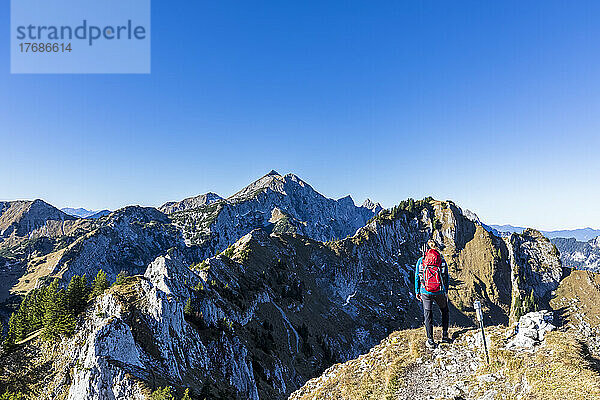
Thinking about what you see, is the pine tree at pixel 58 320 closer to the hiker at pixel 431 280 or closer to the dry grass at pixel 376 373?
the dry grass at pixel 376 373

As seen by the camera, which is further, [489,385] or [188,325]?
[188,325]

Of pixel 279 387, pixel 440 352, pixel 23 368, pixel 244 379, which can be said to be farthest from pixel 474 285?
pixel 23 368

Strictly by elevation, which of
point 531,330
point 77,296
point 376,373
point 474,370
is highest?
point 531,330

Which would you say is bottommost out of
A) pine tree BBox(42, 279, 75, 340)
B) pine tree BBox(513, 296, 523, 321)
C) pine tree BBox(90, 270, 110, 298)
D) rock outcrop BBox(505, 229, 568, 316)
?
pine tree BBox(513, 296, 523, 321)

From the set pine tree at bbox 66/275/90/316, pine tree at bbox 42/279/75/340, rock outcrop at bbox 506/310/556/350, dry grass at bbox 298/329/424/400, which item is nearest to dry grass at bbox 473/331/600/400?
rock outcrop at bbox 506/310/556/350

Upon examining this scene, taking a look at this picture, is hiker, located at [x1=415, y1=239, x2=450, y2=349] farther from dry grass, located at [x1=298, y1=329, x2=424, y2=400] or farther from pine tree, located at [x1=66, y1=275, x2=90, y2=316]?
pine tree, located at [x1=66, y1=275, x2=90, y2=316]

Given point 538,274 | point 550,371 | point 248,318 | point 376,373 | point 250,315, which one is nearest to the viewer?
point 550,371

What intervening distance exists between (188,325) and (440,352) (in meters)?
40.6

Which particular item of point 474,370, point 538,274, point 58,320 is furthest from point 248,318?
point 538,274

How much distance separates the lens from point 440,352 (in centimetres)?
1755

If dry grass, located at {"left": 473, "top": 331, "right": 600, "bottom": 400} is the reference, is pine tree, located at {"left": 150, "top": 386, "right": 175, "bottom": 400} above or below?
below

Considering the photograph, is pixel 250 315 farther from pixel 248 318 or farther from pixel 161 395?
pixel 161 395

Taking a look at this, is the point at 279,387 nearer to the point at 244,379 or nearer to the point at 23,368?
the point at 244,379

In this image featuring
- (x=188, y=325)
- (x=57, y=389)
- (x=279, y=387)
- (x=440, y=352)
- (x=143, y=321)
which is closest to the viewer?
(x=440, y=352)
